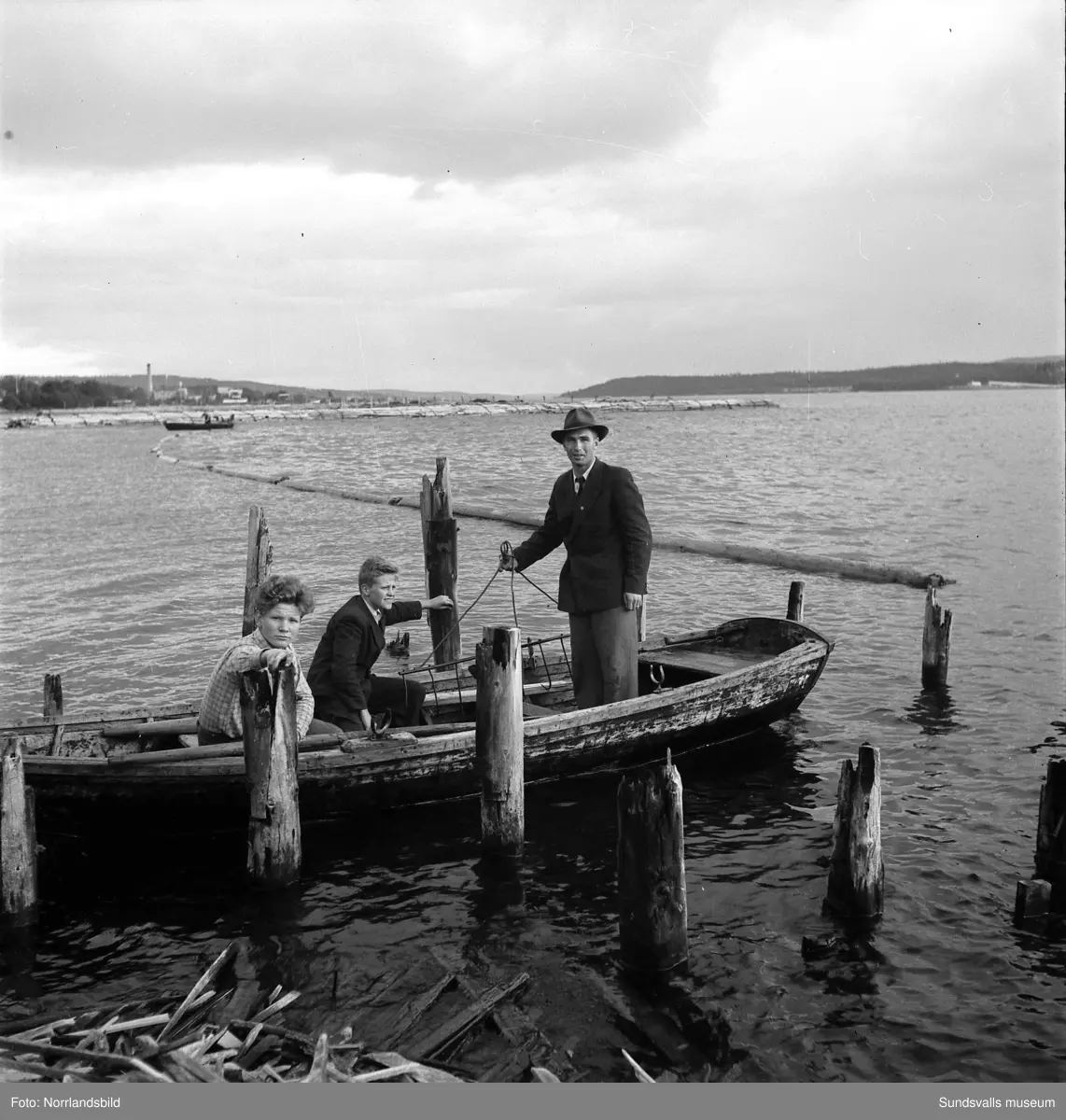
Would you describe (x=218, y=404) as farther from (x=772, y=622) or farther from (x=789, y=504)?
(x=772, y=622)

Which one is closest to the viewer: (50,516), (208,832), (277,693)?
(277,693)

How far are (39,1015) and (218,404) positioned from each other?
194301 mm

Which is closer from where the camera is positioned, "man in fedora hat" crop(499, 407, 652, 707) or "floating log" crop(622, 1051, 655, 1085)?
"floating log" crop(622, 1051, 655, 1085)

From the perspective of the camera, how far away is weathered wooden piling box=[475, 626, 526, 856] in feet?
25.3

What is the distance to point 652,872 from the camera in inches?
254

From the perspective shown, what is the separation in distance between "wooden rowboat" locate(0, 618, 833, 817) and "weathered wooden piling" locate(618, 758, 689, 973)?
264 centimetres

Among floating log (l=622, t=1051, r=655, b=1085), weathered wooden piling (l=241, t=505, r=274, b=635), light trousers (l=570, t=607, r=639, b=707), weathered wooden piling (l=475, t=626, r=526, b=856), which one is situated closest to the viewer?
floating log (l=622, t=1051, r=655, b=1085)

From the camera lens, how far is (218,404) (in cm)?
19025

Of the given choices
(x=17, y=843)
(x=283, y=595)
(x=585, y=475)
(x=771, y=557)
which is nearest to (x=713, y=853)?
(x=585, y=475)

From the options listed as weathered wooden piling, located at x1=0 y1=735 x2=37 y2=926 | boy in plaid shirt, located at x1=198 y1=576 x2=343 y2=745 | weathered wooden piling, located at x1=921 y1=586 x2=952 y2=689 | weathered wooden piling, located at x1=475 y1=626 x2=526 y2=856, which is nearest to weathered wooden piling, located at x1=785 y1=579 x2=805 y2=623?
weathered wooden piling, located at x1=921 y1=586 x2=952 y2=689

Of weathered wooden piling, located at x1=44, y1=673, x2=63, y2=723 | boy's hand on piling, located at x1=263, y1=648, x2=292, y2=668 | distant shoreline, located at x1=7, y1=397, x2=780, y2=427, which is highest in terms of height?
distant shoreline, located at x1=7, y1=397, x2=780, y2=427

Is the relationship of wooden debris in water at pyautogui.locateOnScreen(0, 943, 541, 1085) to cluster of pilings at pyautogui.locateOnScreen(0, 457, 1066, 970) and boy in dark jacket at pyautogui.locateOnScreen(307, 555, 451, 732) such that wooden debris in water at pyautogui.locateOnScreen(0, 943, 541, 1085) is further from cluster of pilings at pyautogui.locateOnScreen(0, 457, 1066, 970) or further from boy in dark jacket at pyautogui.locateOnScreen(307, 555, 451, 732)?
boy in dark jacket at pyautogui.locateOnScreen(307, 555, 451, 732)

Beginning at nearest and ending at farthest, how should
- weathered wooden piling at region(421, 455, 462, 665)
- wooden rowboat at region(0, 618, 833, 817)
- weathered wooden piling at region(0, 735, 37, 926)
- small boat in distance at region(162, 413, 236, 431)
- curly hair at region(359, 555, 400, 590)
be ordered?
weathered wooden piling at region(0, 735, 37, 926) < wooden rowboat at region(0, 618, 833, 817) < curly hair at region(359, 555, 400, 590) < weathered wooden piling at region(421, 455, 462, 665) < small boat in distance at region(162, 413, 236, 431)
